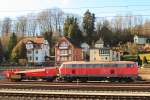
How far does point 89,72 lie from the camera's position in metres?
47.2

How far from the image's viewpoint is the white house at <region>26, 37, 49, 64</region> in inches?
4117

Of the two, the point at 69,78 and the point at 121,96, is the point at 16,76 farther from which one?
the point at 121,96

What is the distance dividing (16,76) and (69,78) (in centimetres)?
698

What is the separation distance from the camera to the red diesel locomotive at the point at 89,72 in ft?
152

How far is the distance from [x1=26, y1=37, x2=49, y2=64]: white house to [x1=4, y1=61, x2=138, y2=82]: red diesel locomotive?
54.3 metres

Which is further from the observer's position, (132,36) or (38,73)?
(132,36)

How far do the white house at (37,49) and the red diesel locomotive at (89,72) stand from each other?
5432 centimetres

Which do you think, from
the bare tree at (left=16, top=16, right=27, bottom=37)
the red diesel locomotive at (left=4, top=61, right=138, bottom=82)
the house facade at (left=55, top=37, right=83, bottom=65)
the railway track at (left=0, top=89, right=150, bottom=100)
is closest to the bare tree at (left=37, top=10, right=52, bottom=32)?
the bare tree at (left=16, top=16, right=27, bottom=37)

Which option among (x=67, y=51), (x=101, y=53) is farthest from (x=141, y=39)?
(x=67, y=51)

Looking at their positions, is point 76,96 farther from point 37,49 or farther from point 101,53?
point 37,49

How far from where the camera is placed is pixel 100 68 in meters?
47.0

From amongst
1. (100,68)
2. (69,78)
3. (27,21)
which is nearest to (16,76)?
(69,78)

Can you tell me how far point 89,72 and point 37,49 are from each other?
61.6 metres

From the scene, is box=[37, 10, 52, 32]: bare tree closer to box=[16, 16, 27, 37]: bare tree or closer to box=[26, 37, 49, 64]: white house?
box=[16, 16, 27, 37]: bare tree
